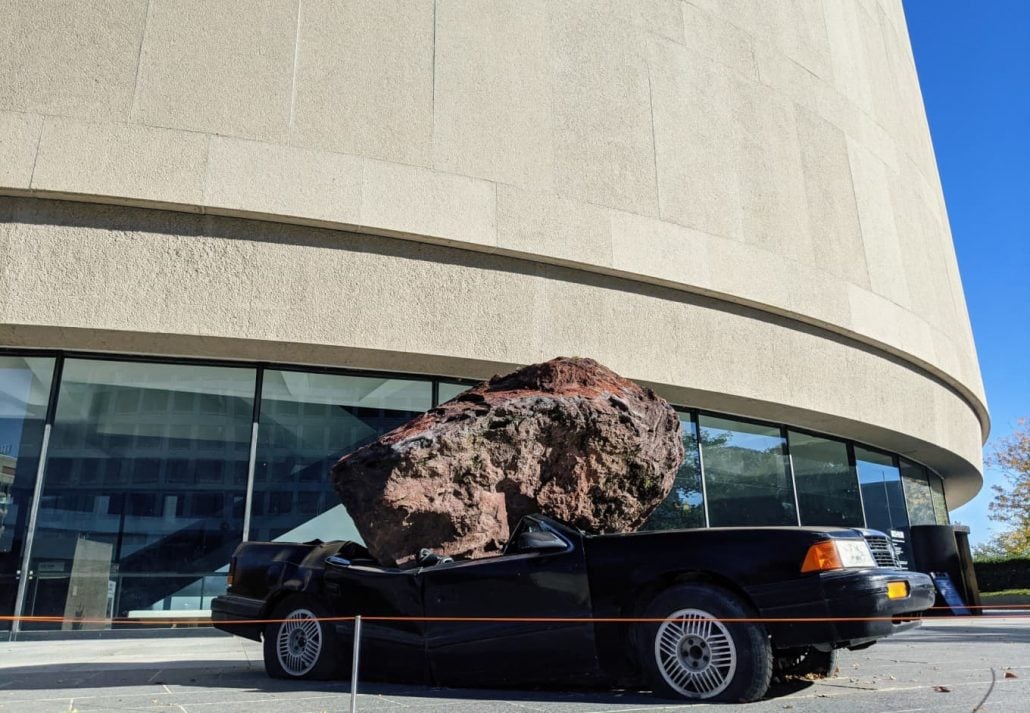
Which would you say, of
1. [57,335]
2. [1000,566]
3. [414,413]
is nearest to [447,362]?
[414,413]

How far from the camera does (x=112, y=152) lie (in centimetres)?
998

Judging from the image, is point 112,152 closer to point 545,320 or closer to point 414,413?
point 414,413

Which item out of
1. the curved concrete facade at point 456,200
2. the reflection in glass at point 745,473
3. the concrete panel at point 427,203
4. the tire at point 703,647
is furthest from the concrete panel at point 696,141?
the tire at point 703,647

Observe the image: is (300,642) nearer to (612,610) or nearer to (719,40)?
(612,610)

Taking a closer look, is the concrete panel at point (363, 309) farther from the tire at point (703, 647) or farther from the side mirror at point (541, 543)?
the tire at point (703, 647)

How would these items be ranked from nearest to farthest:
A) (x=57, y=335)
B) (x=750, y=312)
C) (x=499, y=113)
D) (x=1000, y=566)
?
(x=57, y=335) < (x=499, y=113) < (x=750, y=312) < (x=1000, y=566)

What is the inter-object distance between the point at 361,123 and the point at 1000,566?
22.6 meters

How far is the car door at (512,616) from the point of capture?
14.6ft

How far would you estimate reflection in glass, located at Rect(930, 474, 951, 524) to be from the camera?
1807 cm

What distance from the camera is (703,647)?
13.4ft

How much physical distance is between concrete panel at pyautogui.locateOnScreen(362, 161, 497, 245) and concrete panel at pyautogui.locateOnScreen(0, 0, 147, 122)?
3.54 meters

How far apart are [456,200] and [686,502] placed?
6351mm

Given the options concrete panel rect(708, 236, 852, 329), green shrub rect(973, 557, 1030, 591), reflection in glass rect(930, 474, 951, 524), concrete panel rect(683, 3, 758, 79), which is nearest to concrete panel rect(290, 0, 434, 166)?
concrete panel rect(708, 236, 852, 329)

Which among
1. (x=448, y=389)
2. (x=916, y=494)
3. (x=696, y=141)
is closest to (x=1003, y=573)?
(x=916, y=494)
